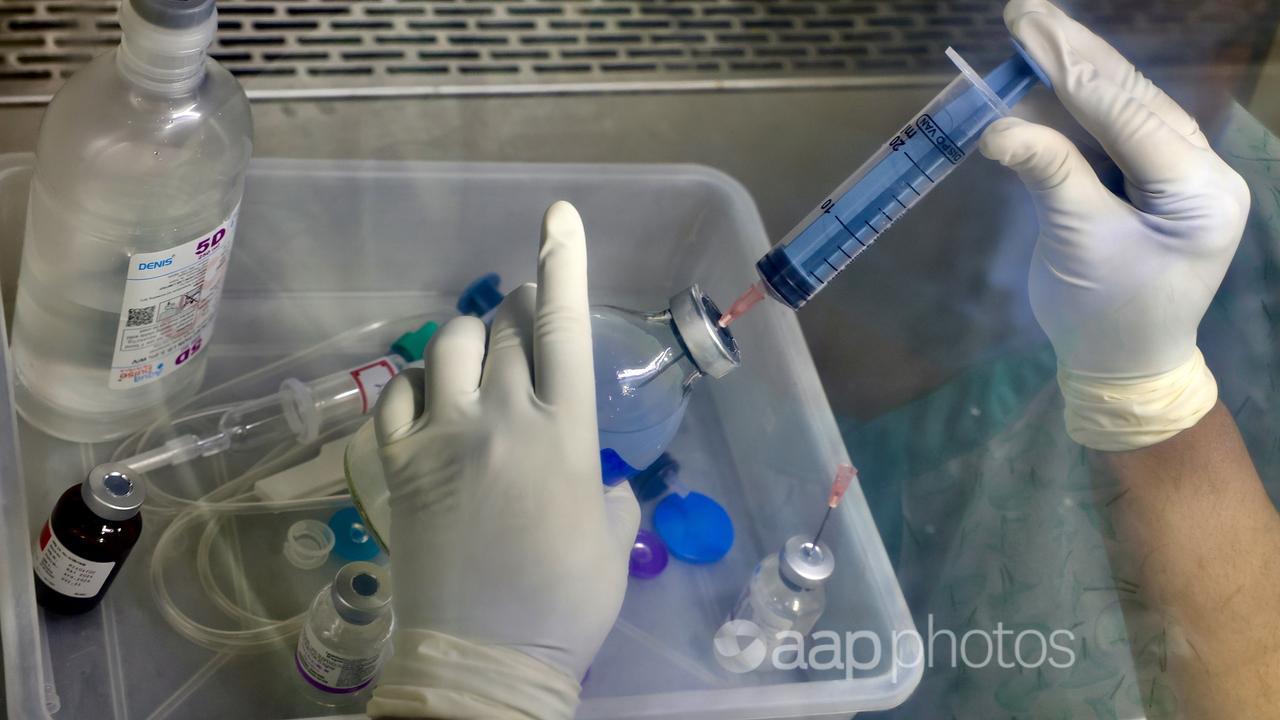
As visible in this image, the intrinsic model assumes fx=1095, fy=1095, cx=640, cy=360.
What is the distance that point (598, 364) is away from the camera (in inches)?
38.1

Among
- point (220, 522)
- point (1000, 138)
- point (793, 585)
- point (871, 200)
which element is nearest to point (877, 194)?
point (871, 200)

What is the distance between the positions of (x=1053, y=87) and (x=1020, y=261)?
27cm

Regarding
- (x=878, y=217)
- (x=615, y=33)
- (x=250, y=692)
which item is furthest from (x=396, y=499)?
(x=615, y=33)

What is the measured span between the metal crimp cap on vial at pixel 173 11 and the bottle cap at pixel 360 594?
0.48m

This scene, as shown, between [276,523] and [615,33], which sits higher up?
[615,33]

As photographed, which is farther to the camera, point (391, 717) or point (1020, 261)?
point (1020, 261)

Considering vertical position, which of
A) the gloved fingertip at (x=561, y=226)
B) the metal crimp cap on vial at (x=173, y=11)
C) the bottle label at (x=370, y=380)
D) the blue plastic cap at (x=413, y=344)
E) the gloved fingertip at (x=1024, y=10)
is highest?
the gloved fingertip at (x=1024, y=10)

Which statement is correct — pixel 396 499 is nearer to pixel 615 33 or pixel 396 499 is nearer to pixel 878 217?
pixel 878 217

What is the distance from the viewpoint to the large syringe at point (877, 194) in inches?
36.8

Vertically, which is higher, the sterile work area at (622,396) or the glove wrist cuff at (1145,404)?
the glove wrist cuff at (1145,404)

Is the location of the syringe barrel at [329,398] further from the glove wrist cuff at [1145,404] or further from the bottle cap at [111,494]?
the glove wrist cuff at [1145,404]

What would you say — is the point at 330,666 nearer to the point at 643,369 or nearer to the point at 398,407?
the point at 398,407

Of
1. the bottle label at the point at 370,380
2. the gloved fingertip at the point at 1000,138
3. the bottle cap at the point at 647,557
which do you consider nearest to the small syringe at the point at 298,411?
the bottle label at the point at 370,380

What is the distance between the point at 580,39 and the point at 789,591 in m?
0.86
